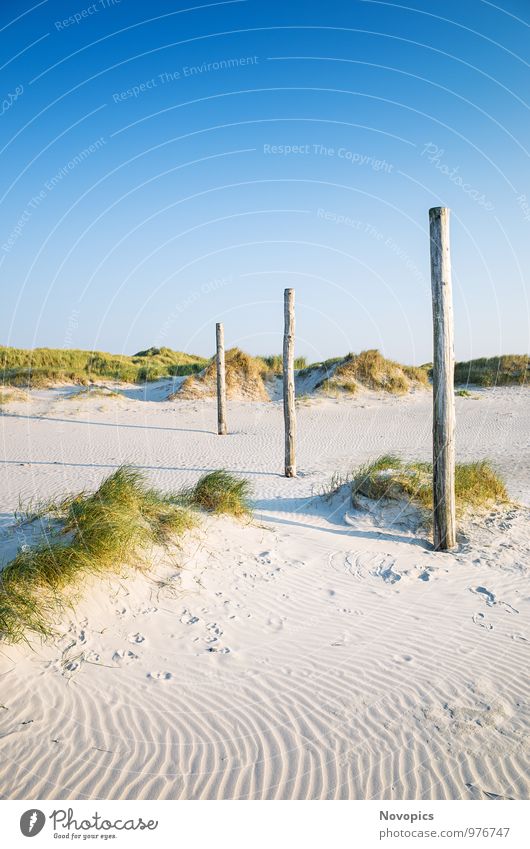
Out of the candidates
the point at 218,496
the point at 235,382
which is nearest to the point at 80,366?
the point at 235,382

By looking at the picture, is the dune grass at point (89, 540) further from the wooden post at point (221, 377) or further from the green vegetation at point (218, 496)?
the wooden post at point (221, 377)

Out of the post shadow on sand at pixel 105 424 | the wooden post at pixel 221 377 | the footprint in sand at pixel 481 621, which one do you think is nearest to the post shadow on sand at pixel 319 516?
the footprint in sand at pixel 481 621

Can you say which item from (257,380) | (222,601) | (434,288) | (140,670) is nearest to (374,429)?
(257,380)

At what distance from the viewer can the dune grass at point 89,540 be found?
4.04 m

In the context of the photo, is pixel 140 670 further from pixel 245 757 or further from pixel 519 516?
pixel 519 516

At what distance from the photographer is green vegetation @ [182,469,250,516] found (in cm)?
680

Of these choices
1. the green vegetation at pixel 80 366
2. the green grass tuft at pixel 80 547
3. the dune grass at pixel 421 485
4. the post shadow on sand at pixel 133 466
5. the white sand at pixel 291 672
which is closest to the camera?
the white sand at pixel 291 672

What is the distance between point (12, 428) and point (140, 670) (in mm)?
14839

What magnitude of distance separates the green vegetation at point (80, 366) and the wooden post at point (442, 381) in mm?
21265

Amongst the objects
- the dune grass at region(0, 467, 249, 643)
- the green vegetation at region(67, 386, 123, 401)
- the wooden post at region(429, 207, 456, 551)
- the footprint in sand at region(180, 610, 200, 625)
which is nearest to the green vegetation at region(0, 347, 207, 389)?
the green vegetation at region(67, 386, 123, 401)

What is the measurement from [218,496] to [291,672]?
3283mm

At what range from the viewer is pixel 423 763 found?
2.99 m
